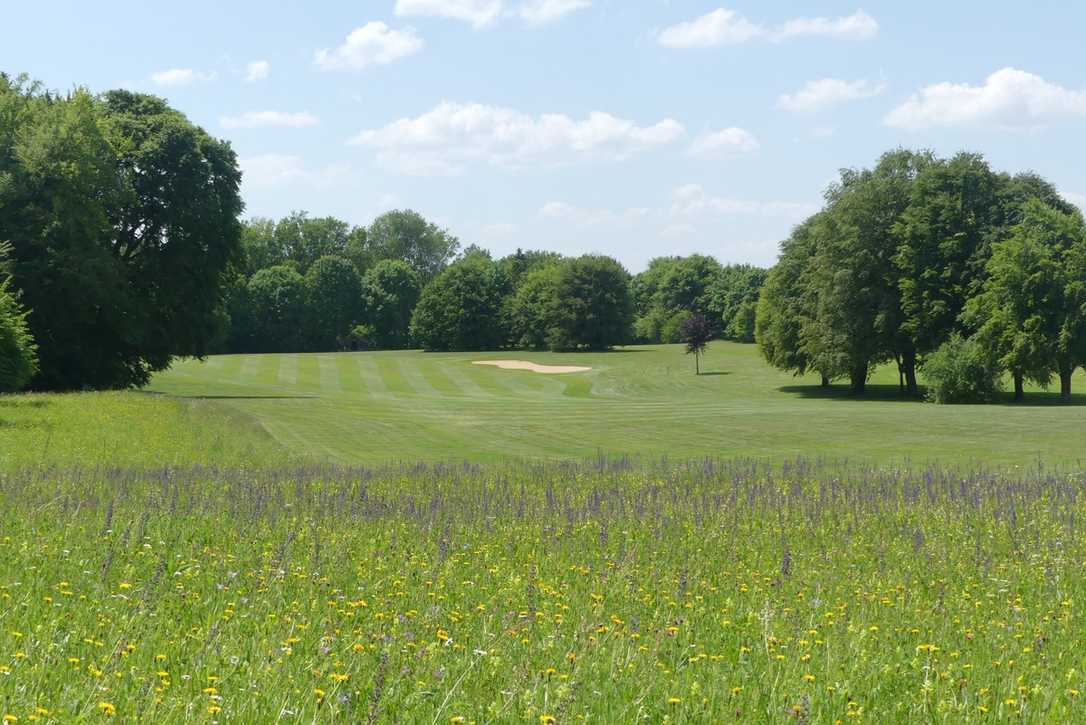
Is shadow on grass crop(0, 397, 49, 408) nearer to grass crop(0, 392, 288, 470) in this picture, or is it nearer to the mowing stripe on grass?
grass crop(0, 392, 288, 470)

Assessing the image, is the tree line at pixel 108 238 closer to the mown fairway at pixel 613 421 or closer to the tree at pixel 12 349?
the tree at pixel 12 349

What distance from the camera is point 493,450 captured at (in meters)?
30.8

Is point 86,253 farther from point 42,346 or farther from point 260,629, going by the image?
point 260,629

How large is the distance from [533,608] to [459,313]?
388 ft

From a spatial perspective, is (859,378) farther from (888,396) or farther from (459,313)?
(459,313)

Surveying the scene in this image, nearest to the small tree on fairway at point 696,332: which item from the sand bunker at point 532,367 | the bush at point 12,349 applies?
the sand bunker at point 532,367

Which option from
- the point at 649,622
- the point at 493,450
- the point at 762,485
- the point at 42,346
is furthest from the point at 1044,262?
the point at 649,622

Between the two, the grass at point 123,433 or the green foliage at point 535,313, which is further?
the green foliage at point 535,313

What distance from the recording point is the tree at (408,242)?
16938cm

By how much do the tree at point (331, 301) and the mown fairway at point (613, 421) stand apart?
45882mm

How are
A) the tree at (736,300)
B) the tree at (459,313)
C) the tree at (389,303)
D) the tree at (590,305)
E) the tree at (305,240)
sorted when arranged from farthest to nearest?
the tree at (305,240) < the tree at (389,303) < the tree at (736,300) < the tree at (459,313) < the tree at (590,305)

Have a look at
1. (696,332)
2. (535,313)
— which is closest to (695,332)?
(696,332)

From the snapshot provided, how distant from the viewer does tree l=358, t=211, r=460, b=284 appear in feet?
556

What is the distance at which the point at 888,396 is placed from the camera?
7044 centimetres
